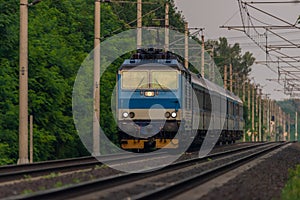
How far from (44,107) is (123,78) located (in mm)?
3513

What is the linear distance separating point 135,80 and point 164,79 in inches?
47.7

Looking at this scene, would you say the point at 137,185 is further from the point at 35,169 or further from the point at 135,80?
the point at 135,80

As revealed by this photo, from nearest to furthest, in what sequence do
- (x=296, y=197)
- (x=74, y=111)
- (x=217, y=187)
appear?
(x=296, y=197) → (x=217, y=187) → (x=74, y=111)

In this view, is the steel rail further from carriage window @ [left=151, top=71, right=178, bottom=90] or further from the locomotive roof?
the locomotive roof

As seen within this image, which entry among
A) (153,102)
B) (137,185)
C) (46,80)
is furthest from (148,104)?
(137,185)

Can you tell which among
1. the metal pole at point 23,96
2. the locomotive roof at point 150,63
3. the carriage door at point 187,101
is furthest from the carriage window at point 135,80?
the metal pole at point 23,96

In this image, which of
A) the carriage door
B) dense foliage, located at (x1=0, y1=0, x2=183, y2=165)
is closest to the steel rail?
the carriage door

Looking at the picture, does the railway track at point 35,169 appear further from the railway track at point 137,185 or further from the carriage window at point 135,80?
the carriage window at point 135,80

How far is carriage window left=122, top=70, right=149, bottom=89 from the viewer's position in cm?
3111

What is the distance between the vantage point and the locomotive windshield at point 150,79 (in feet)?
102

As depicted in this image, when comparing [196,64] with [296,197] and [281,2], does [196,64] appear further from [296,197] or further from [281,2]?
[296,197]

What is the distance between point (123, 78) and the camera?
3125 centimetres

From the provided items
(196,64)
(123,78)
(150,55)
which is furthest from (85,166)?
(196,64)

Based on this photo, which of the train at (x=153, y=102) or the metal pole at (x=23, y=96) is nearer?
the metal pole at (x=23, y=96)
